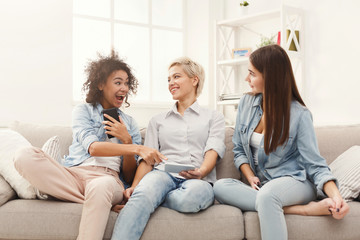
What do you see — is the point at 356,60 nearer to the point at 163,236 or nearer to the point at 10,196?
the point at 163,236

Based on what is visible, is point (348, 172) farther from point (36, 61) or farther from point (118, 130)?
point (36, 61)

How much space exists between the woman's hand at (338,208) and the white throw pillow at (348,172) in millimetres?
226

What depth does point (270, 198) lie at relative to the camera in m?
1.79

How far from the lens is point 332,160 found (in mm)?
2316

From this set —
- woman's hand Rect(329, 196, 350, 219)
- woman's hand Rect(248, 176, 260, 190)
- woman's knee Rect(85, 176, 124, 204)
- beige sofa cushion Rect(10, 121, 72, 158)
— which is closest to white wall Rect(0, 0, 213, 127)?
beige sofa cushion Rect(10, 121, 72, 158)

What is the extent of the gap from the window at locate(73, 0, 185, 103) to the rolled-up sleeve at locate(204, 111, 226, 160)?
96.8 inches

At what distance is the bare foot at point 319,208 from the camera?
1.82 meters

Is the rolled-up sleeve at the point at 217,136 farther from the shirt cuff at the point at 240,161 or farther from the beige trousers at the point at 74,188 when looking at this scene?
the beige trousers at the point at 74,188

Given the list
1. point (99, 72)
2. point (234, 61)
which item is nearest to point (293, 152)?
point (99, 72)

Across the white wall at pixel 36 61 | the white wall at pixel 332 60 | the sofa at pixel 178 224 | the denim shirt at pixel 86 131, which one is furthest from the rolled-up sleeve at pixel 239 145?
the white wall at pixel 36 61

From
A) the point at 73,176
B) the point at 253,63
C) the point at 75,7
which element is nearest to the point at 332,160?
the point at 253,63

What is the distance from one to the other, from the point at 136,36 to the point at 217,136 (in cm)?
292

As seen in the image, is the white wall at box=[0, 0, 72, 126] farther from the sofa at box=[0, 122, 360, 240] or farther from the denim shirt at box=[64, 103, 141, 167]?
the sofa at box=[0, 122, 360, 240]

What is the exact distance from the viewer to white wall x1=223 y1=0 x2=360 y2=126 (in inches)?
151
